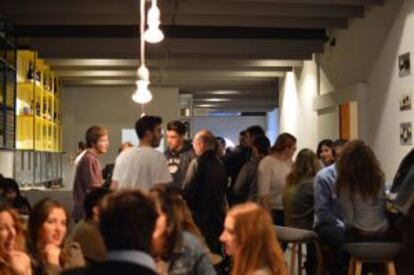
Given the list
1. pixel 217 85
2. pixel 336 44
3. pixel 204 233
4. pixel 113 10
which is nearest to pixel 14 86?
pixel 113 10

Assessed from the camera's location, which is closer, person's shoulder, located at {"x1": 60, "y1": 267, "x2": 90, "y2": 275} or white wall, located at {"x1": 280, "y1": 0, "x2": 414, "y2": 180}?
person's shoulder, located at {"x1": 60, "y1": 267, "x2": 90, "y2": 275}

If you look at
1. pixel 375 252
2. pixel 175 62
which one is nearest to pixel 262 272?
pixel 375 252

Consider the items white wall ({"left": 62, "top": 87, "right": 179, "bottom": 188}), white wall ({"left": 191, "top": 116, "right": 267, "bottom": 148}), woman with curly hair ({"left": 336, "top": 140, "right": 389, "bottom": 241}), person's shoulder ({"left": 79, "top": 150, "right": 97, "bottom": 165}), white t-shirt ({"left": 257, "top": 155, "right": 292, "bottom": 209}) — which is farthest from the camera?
white wall ({"left": 191, "top": 116, "right": 267, "bottom": 148})

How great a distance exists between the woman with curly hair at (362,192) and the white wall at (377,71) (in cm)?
186

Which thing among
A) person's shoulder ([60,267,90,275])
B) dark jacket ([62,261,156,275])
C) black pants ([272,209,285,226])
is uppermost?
dark jacket ([62,261,156,275])

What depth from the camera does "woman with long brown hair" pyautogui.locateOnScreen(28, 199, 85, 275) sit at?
283 cm

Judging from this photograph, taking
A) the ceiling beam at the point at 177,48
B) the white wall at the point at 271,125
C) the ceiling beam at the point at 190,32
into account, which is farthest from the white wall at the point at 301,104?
the white wall at the point at 271,125

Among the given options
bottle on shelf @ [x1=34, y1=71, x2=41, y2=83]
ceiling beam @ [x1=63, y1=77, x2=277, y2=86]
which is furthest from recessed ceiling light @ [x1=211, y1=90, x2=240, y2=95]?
bottle on shelf @ [x1=34, y1=71, x2=41, y2=83]

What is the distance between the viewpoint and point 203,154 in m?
5.05

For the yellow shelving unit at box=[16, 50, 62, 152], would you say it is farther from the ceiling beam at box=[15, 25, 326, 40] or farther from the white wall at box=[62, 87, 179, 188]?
the white wall at box=[62, 87, 179, 188]

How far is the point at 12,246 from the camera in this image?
2.61 m

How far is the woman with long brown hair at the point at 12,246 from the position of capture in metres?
2.54

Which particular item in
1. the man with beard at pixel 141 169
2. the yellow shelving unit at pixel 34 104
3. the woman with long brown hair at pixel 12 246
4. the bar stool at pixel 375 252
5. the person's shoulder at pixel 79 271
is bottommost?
the bar stool at pixel 375 252

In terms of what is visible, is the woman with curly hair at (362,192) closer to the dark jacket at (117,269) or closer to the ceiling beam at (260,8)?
the dark jacket at (117,269)
